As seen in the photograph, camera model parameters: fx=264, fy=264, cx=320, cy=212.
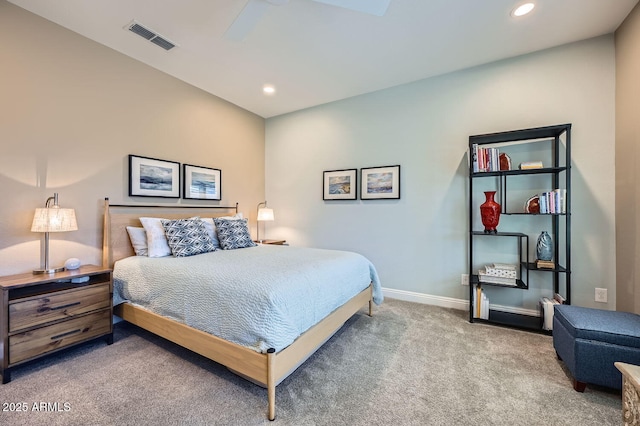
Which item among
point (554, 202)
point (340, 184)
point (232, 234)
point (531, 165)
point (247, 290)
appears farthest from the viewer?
point (340, 184)

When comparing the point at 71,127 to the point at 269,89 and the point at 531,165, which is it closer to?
the point at 269,89

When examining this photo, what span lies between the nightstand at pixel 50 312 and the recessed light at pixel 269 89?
2743 millimetres

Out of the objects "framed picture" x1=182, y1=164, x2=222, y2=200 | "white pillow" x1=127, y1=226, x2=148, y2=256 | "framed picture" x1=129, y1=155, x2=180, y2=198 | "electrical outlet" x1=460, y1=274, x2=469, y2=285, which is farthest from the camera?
"framed picture" x1=182, y1=164, x2=222, y2=200

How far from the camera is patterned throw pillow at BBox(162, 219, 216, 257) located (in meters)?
2.62

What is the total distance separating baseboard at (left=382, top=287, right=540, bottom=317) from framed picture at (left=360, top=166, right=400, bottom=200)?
1272mm

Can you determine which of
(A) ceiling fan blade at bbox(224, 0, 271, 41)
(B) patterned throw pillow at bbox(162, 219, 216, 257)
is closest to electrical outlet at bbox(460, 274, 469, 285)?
(B) patterned throw pillow at bbox(162, 219, 216, 257)

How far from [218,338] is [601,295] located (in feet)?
11.2

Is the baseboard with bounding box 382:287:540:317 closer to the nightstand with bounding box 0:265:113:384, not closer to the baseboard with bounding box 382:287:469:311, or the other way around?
the baseboard with bounding box 382:287:469:311

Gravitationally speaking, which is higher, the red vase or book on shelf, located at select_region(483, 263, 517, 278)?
the red vase

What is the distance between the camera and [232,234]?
319cm

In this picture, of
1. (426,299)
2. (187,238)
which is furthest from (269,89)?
(426,299)

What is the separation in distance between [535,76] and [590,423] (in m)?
2.98

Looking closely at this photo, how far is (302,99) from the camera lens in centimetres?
389

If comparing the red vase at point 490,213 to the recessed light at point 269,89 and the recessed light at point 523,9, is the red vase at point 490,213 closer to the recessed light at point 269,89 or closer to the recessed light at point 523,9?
the recessed light at point 523,9
